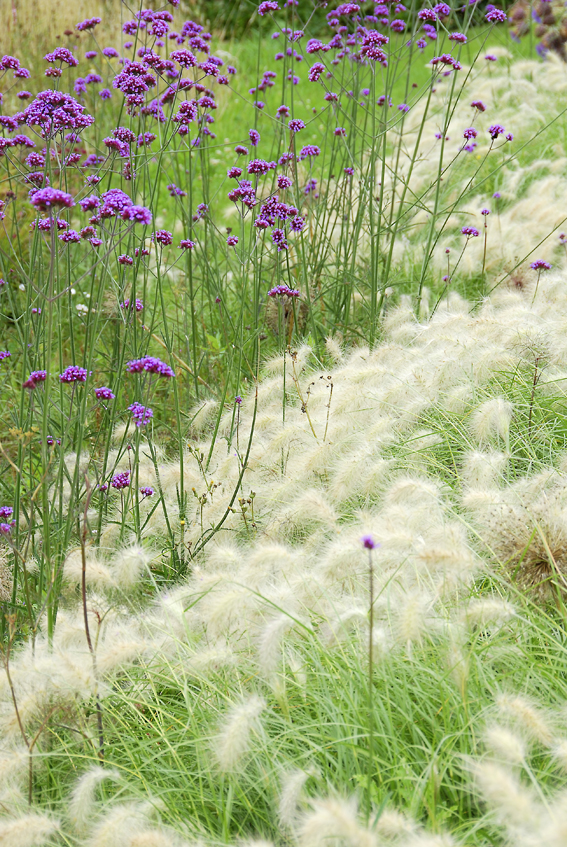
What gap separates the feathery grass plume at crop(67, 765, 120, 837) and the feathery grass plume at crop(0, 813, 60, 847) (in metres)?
0.06

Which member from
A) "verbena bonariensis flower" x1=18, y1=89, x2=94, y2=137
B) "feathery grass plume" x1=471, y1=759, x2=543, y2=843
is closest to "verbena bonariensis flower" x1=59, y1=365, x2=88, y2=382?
"verbena bonariensis flower" x1=18, y1=89, x2=94, y2=137

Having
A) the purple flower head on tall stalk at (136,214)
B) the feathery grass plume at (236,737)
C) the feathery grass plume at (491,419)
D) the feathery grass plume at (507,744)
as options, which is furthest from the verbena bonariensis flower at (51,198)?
the feathery grass plume at (491,419)

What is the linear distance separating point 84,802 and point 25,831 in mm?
127

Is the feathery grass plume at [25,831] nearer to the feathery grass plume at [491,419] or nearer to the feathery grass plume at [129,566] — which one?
the feathery grass plume at [129,566]

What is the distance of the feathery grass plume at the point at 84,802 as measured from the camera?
151 centimetres

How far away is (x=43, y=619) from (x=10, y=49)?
6.23 meters

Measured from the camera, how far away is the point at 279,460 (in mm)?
2816

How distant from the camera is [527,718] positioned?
147cm

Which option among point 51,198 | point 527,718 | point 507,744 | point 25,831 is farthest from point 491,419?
point 25,831

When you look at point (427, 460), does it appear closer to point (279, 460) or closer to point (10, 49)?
point (279, 460)

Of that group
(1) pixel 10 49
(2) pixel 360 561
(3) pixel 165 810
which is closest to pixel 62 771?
(3) pixel 165 810

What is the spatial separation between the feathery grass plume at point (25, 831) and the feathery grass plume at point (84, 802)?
6 centimetres

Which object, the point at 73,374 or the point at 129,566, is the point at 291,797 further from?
the point at 73,374

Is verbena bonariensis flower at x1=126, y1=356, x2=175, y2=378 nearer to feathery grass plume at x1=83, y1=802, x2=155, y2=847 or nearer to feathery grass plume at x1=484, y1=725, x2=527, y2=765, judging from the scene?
feathery grass plume at x1=83, y1=802, x2=155, y2=847
